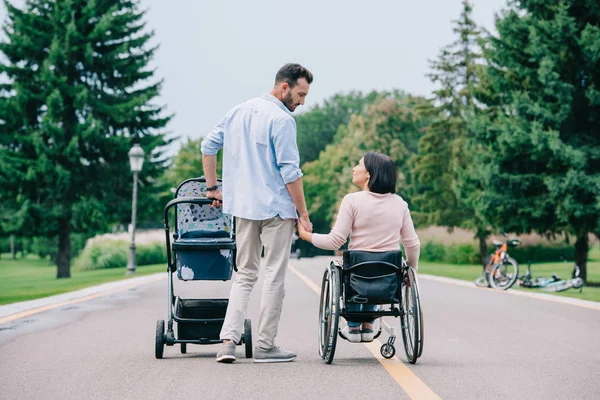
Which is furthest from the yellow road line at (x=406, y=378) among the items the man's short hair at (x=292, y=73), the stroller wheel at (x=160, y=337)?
the man's short hair at (x=292, y=73)

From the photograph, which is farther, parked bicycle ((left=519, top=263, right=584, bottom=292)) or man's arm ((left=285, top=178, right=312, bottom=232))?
parked bicycle ((left=519, top=263, right=584, bottom=292))

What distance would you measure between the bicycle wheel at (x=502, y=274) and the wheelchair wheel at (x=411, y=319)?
39.1 feet

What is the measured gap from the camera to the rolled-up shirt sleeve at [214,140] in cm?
631

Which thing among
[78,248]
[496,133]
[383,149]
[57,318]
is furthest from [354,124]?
[57,318]

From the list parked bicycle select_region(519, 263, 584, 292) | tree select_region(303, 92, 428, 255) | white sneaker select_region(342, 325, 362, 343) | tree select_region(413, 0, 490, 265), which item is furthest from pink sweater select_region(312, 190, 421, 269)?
tree select_region(303, 92, 428, 255)

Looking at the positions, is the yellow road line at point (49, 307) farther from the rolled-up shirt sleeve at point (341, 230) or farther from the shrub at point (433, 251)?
the shrub at point (433, 251)

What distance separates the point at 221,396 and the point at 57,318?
18.3 feet

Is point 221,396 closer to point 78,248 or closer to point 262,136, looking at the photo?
point 262,136

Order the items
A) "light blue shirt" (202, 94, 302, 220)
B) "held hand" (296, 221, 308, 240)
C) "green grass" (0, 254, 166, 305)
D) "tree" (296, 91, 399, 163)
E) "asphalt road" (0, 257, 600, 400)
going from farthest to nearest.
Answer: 1. "tree" (296, 91, 399, 163)
2. "green grass" (0, 254, 166, 305)
3. "light blue shirt" (202, 94, 302, 220)
4. "held hand" (296, 221, 308, 240)
5. "asphalt road" (0, 257, 600, 400)

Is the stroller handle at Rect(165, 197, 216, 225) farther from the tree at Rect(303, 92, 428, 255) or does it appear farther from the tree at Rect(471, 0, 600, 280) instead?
the tree at Rect(303, 92, 428, 255)

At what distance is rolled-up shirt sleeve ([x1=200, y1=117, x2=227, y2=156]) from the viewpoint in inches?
248

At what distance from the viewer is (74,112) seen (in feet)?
108

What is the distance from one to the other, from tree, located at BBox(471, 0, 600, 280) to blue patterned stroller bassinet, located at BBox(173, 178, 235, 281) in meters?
15.0

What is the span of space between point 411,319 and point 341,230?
83cm
